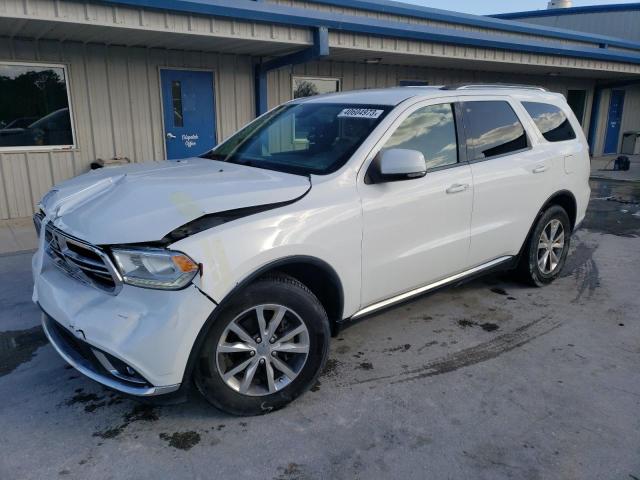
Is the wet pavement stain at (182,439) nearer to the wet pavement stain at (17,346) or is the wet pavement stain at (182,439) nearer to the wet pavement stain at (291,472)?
the wet pavement stain at (291,472)

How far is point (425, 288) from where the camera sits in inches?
146

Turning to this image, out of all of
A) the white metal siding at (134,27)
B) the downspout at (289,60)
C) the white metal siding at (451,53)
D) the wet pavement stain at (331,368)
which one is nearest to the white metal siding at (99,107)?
the white metal siding at (134,27)

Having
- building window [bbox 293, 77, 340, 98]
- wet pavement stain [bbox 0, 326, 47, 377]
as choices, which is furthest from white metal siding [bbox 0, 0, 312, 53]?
wet pavement stain [bbox 0, 326, 47, 377]

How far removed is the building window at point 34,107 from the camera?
24.0ft

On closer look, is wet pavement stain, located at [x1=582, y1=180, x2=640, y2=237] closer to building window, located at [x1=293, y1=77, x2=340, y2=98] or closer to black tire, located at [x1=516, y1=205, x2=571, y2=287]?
black tire, located at [x1=516, y1=205, x2=571, y2=287]

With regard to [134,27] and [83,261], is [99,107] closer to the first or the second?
[134,27]

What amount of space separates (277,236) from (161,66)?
22.5 feet

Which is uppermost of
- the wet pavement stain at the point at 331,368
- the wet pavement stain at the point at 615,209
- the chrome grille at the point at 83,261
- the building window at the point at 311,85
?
the building window at the point at 311,85

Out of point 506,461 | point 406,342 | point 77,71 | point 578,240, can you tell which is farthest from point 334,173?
point 77,71

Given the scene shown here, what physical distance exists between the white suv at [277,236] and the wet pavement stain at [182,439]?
8.2 inches

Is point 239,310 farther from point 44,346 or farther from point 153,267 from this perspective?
point 44,346

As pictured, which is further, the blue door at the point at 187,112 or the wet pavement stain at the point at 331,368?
the blue door at the point at 187,112

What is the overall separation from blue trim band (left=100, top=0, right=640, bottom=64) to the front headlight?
16.6 feet

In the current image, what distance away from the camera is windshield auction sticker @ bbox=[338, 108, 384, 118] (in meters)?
3.45
